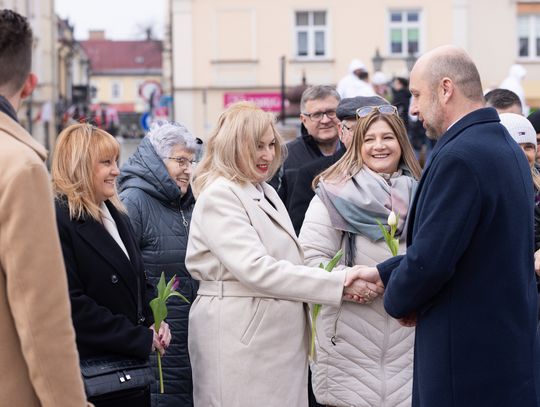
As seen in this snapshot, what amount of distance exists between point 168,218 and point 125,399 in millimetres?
1503

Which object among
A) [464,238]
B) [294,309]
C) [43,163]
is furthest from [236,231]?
[43,163]

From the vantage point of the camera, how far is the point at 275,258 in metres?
4.71

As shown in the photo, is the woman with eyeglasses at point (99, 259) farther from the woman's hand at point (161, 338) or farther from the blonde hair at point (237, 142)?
the blonde hair at point (237, 142)

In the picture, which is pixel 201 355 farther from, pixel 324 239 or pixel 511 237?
pixel 511 237

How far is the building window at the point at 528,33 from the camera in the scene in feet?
130

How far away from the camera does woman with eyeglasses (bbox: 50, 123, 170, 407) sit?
4461mm

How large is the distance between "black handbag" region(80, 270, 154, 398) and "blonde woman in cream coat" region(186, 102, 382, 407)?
0.33 metres

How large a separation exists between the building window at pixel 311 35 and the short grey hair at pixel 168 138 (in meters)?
34.2

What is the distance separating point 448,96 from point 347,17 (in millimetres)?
36057

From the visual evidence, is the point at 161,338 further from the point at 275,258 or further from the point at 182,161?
the point at 182,161

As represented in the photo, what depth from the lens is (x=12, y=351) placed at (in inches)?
123

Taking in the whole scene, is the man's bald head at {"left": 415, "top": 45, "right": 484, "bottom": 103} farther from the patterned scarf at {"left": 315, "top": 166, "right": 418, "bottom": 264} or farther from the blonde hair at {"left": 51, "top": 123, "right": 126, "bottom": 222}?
the blonde hair at {"left": 51, "top": 123, "right": 126, "bottom": 222}

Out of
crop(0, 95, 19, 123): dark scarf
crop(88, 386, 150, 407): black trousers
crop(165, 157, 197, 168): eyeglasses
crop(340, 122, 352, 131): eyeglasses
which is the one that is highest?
crop(0, 95, 19, 123): dark scarf

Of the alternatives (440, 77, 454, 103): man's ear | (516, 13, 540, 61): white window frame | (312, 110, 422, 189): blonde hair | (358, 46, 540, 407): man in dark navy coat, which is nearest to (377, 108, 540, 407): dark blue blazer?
(358, 46, 540, 407): man in dark navy coat
